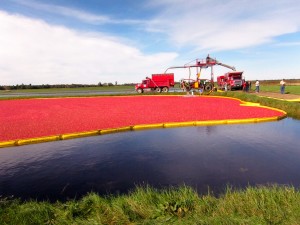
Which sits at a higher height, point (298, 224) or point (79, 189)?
point (298, 224)

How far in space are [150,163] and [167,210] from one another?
365 cm

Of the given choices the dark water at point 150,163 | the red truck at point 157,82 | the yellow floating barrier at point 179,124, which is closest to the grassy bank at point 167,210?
the dark water at point 150,163

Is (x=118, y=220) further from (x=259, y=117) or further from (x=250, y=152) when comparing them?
(x=259, y=117)

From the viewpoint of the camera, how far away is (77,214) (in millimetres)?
5121

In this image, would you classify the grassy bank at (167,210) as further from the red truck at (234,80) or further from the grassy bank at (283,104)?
the red truck at (234,80)

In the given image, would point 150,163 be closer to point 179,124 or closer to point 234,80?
point 179,124

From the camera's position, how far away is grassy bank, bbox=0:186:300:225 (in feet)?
15.0

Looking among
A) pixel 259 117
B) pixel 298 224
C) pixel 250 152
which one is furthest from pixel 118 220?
pixel 259 117

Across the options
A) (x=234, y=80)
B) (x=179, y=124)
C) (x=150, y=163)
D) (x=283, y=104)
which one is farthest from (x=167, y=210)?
(x=234, y=80)

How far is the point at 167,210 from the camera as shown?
16.3ft

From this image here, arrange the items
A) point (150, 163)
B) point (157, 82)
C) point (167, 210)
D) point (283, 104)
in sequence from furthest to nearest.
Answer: point (157, 82) → point (283, 104) → point (150, 163) → point (167, 210)

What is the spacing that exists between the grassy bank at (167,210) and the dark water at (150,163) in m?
1.29

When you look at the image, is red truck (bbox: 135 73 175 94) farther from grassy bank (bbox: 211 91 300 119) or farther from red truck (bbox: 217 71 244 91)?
grassy bank (bbox: 211 91 300 119)

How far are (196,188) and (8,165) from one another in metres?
6.46
